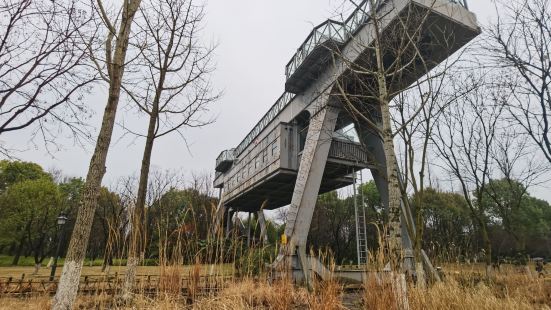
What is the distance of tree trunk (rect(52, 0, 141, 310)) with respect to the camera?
14.5 ft

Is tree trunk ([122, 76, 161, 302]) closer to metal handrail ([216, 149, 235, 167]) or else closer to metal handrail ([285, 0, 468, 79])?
metal handrail ([285, 0, 468, 79])

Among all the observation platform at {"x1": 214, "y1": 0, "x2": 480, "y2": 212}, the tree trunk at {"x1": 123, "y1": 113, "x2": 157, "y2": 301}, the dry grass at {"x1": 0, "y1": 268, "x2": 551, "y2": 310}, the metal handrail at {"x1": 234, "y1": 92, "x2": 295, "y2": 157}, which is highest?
the metal handrail at {"x1": 234, "y1": 92, "x2": 295, "y2": 157}

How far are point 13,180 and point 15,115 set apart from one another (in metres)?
38.0

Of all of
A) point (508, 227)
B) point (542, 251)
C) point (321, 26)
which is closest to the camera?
point (321, 26)

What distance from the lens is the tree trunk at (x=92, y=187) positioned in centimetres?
442

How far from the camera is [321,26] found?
1223 centimetres

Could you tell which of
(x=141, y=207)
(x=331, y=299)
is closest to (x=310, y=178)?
(x=141, y=207)

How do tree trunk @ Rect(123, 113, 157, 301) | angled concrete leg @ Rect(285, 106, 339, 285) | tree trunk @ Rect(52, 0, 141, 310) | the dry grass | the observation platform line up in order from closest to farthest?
the dry grass, tree trunk @ Rect(123, 113, 157, 301), tree trunk @ Rect(52, 0, 141, 310), the observation platform, angled concrete leg @ Rect(285, 106, 339, 285)

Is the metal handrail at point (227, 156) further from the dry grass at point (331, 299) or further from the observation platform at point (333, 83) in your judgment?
the dry grass at point (331, 299)

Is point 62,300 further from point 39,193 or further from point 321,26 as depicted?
point 39,193

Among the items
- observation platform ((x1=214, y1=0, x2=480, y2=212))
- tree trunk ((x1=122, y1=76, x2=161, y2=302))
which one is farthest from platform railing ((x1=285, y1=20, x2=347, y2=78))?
tree trunk ((x1=122, y1=76, x2=161, y2=302))

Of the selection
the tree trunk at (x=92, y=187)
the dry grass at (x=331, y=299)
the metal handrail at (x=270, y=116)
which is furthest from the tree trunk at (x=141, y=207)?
the metal handrail at (x=270, y=116)

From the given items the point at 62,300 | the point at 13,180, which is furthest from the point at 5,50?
the point at 13,180

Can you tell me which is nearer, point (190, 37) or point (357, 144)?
point (190, 37)
